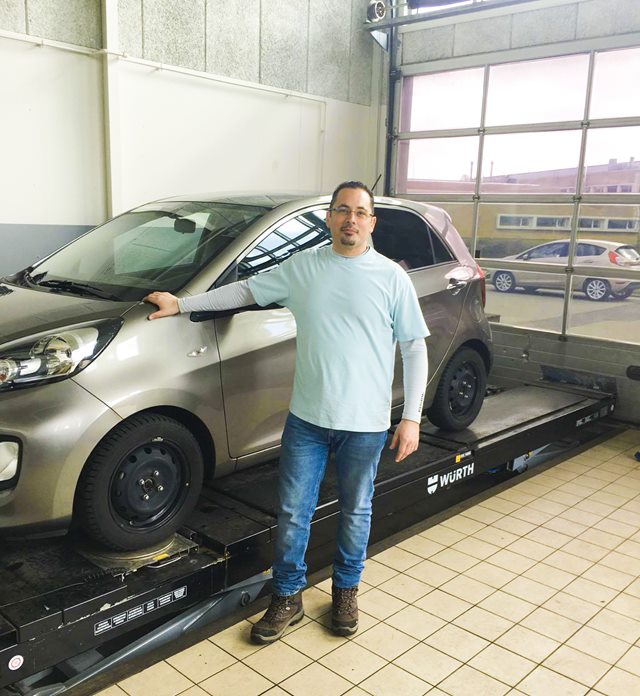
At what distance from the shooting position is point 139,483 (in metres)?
2.59

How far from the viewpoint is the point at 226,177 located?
22.0ft

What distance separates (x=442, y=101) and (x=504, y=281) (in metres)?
2.08

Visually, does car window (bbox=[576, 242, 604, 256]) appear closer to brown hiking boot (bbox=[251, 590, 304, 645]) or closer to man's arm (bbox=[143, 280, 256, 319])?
man's arm (bbox=[143, 280, 256, 319])

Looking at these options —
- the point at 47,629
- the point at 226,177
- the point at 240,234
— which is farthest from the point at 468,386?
the point at 226,177

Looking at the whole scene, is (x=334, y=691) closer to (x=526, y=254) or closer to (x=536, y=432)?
(x=536, y=432)

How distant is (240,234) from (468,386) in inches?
74.1

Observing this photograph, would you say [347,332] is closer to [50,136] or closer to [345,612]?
[345,612]

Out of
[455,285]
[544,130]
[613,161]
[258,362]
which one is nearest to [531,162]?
[544,130]

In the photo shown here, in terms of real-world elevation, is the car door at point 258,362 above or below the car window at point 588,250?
below

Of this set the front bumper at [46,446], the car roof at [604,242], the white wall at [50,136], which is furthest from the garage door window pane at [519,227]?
the front bumper at [46,446]

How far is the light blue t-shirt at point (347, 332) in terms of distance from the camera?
2553 mm

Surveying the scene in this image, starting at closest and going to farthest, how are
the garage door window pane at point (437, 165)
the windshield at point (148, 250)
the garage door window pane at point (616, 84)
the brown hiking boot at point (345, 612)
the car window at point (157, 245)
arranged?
the brown hiking boot at point (345, 612) < the windshield at point (148, 250) < the car window at point (157, 245) < the garage door window pane at point (616, 84) < the garage door window pane at point (437, 165)

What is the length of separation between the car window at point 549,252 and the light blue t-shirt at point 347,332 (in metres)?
4.56

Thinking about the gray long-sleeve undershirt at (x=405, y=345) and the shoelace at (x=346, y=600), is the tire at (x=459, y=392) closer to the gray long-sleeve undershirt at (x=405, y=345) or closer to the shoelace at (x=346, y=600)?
the gray long-sleeve undershirt at (x=405, y=345)
